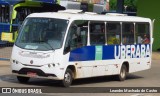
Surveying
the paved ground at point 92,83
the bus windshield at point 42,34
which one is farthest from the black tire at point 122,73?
the bus windshield at point 42,34

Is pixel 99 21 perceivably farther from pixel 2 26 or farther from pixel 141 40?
pixel 2 26

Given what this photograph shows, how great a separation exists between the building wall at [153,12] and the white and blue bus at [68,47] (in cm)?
1971

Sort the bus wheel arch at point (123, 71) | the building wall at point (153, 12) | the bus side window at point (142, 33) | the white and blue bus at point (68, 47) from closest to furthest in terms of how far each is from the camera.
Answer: the white and blue bus at point (68, 47) < the bus wheel arch at point (123, 71) < the bus side window at point (142, 33) < the building wall at point (153, 12)

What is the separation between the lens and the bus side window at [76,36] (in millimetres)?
16891

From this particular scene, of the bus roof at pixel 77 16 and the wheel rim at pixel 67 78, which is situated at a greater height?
the bus roof at pixel 77 16

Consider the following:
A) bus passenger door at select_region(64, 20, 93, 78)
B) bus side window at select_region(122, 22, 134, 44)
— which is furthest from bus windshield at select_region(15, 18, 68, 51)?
bus side window at select_region(122, 22, 134, 44)

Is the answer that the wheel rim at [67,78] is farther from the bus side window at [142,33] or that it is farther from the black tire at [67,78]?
the bus side window at [142,33]

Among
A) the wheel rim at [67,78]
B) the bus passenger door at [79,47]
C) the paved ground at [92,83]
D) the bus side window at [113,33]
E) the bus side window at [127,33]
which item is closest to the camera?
the paved ground at [92,83]

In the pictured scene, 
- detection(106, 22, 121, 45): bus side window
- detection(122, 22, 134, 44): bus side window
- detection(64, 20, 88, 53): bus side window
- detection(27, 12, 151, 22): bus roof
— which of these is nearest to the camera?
detection(64, 20, 88, 53): bus side window

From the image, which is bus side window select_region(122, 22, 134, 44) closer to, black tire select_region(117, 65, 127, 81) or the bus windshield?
black tire select_region(117, 65, 127, 81)

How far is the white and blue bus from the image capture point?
54.0 feet

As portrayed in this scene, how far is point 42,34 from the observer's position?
1703cm

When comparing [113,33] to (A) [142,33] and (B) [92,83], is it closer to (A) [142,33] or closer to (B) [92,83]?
(B) [92,83]

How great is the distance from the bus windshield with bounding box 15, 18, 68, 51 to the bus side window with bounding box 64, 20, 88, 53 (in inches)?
10.4
